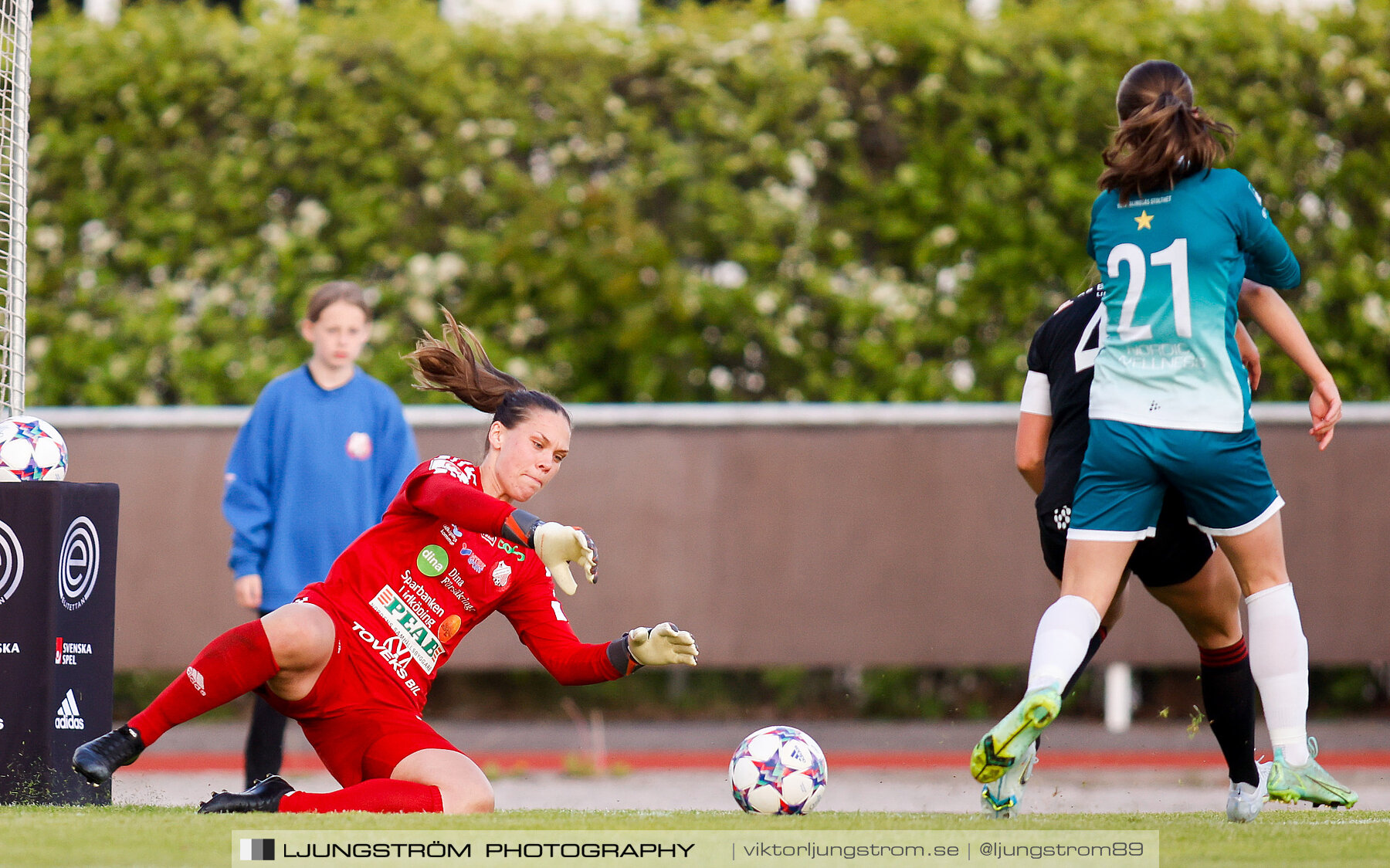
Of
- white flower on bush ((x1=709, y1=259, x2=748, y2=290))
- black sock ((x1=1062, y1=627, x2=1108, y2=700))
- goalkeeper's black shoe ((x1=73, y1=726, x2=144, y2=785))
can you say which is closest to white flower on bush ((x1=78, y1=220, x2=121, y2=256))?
white flower on bush ((x1=709, y1=259, x2=748, y2=290))

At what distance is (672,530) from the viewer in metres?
9.20

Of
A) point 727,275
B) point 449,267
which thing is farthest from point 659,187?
point 449,267

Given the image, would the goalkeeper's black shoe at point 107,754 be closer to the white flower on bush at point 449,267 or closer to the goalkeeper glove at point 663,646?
the goalkeeper glove at point 663,646

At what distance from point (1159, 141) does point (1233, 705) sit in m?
1.64

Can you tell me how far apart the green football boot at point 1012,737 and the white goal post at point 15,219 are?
357 centimetres

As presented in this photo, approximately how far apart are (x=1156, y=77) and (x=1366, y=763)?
505 centimetres

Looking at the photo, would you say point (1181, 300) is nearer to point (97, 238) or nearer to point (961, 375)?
point (961, 375)

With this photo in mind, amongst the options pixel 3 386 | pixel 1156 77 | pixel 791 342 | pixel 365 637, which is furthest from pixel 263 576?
pixel 791 342

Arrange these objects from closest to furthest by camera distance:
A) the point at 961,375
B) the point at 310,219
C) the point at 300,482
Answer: the point at 300,482 < the point at 961,375 < the point at 310,219

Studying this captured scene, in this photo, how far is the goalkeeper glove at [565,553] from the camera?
3736mm

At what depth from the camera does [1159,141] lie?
3906mm

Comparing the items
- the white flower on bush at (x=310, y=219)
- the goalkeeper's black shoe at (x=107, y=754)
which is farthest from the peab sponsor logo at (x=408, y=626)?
the white flower on bush at (x=310, y=219)

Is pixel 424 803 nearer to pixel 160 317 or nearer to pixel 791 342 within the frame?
pixel 791 342

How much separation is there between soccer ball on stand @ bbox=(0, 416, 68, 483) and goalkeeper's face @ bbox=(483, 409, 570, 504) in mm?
1506
